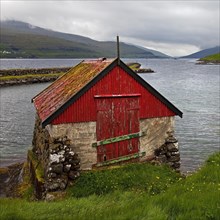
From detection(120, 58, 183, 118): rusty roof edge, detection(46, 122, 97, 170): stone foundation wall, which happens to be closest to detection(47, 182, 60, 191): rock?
detection(46, 122, 97, 170): stone foundation wall

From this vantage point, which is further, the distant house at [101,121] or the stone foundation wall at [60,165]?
the distant house at [101,121]

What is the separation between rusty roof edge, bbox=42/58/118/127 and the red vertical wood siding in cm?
15

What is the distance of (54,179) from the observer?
47.0 feet

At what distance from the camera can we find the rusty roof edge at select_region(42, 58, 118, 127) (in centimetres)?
A: 1427

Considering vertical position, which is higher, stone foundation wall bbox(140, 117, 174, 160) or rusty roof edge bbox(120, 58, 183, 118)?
rusty roof edge bbox(120, 58, 183, 118)

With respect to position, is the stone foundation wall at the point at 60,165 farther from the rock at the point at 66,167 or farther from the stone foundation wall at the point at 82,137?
the stone foundation wall at the point at 82,137

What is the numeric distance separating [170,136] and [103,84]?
179 inches

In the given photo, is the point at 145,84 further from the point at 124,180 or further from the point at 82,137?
the point at 124,180

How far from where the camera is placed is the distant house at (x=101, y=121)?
47.8ft

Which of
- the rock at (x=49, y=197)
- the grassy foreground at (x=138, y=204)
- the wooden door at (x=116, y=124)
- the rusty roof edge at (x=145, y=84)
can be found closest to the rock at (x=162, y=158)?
the wooden door at (x=116, y=124)

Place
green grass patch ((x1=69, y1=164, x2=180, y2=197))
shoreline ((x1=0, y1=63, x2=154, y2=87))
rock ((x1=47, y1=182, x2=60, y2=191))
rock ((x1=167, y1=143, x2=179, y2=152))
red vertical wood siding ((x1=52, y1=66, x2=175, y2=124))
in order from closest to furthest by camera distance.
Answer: green grass patch ((x1=69, y1=164, x2=180, y2=197)), rock ((x1=47, y1=182, x2=60, y2=191)), red vertical wood siding ((x1=52, y1=66, x2=175, y2=124)), rock ((x1=167, y1=143, x2=179, y2=152)), shoreline ((x1=0, y1=63, x2=154, y2=87))

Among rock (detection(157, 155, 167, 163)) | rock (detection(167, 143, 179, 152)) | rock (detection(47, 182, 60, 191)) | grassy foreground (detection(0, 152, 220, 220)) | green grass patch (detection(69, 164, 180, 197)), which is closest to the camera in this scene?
grassy foreground (detection(0, 152, 220, 220))

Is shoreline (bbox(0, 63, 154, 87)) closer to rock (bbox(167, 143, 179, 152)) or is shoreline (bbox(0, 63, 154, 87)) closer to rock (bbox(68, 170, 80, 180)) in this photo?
rock (bbox(167, 143, 179, 152))

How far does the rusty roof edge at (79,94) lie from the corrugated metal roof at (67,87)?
0.40 ft
